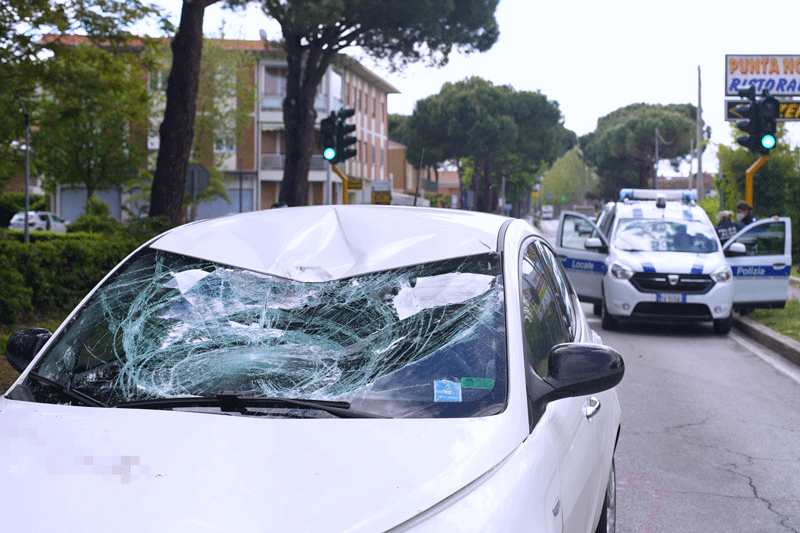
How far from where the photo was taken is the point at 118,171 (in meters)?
42.2

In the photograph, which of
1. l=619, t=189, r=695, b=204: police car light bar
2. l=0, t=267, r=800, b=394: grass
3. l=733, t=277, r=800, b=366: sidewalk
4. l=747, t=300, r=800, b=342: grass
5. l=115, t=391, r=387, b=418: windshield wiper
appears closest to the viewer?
l=115, t=391, r=387, b=418: windshield wiper

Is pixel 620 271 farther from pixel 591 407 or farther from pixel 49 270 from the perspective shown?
pixel 591 407

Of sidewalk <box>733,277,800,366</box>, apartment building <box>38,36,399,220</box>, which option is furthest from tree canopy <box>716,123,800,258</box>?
apartment building <box>38,36,399,220</box>

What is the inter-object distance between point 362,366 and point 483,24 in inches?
1009

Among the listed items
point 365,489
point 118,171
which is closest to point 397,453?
point 365,489

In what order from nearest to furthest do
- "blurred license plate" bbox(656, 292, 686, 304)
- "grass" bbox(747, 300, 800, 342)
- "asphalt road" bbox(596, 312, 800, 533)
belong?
"asphalt road" bbox(596, 312, 800, 533)
"grass" bbox(747, 300, 800, 342)
"blurred license plate" bbox(656, 292, 686, 304)

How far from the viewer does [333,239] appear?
2.93 metres

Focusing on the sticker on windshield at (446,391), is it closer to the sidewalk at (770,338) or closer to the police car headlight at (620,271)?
the sidewalk at (770,338)

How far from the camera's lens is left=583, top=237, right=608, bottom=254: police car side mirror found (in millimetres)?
12328

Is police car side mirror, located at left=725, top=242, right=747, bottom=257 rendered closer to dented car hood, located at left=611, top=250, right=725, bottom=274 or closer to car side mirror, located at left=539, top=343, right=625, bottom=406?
dented car hood, located at left=611, top=250, right=725, bottom=274

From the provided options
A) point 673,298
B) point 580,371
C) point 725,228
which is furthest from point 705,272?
point 580,371

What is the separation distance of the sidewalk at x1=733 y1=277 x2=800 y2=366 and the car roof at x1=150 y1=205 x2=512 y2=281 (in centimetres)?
788

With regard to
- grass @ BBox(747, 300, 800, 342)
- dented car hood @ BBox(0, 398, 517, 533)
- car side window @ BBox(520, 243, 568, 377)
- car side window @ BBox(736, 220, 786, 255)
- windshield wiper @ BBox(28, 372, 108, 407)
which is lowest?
grass @ BBox(747, 300, 800, 342)

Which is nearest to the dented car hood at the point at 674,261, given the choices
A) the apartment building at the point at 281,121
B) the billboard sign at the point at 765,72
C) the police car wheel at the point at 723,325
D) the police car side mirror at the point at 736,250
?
the police car side mirror at the point at 736,250
